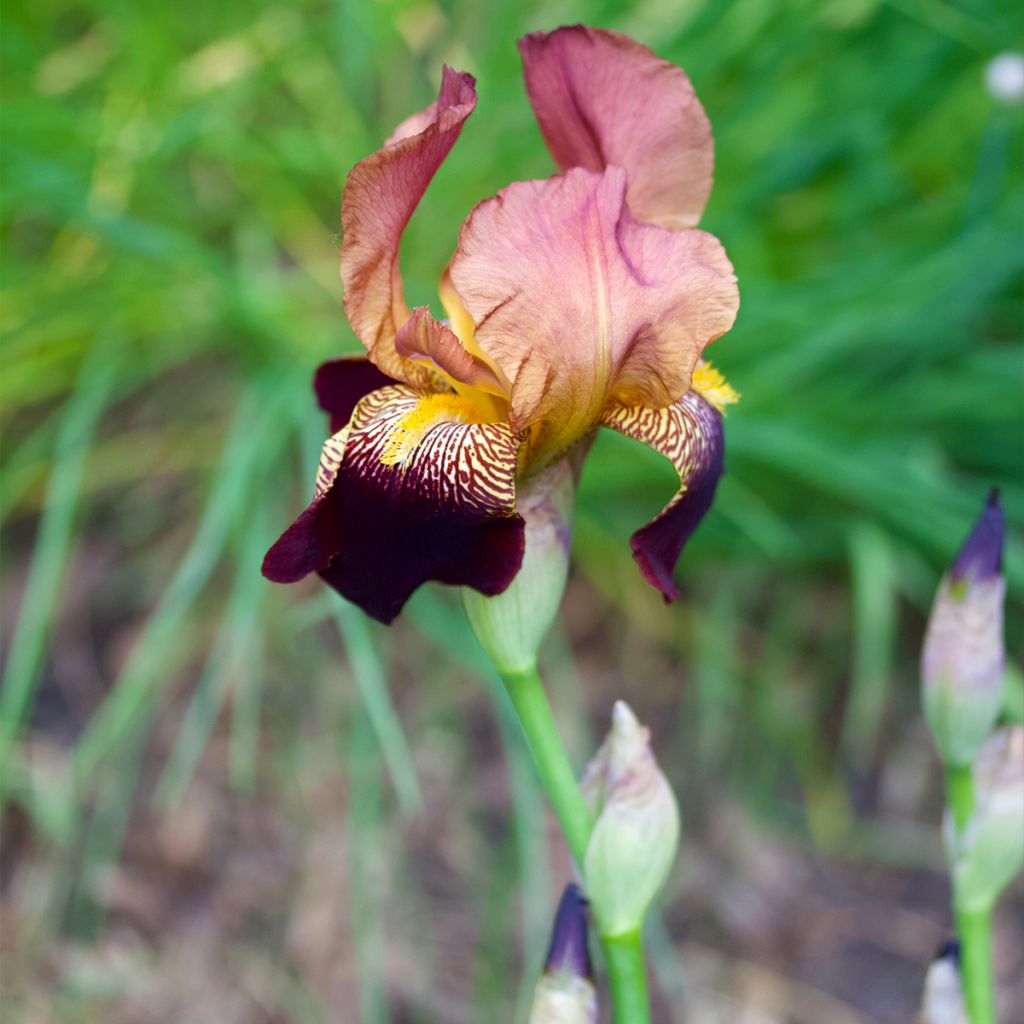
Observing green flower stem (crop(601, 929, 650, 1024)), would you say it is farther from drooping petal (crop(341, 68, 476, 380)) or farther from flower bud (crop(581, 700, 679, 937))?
drooping petal (crop(341, 68, 476, 380))

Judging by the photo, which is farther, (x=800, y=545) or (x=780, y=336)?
(x=800, y=545)

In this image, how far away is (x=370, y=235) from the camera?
74 centimetres

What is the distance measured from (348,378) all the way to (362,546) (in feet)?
0.66

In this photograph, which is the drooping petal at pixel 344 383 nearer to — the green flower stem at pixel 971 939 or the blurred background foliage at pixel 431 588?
the green flower stem at pixel 971 939

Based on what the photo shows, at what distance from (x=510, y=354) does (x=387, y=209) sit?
13cm

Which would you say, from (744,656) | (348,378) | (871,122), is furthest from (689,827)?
(348,378)

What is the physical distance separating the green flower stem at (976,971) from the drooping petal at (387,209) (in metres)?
0.58

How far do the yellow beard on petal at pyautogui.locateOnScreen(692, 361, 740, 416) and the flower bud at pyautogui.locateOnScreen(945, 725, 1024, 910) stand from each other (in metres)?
0.35

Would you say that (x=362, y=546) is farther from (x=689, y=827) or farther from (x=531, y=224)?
(x=689, y=827)

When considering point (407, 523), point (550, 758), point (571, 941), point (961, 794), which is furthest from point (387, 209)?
point (961, 794)

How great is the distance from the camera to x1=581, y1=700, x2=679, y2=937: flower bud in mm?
763

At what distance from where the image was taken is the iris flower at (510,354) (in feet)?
2.29

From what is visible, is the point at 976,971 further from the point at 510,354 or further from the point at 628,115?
the point at 628,115

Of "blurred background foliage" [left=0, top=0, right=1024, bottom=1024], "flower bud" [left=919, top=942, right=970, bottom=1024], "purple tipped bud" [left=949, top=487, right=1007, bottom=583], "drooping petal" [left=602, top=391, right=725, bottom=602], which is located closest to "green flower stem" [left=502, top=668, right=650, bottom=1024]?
"drooping petal" [left=602, top=391, right=725, bottom=602]
